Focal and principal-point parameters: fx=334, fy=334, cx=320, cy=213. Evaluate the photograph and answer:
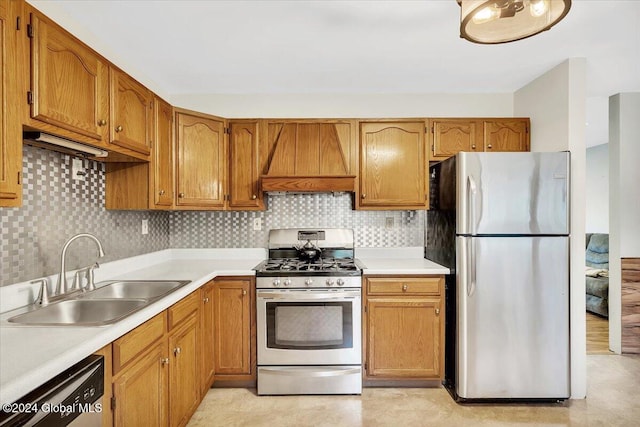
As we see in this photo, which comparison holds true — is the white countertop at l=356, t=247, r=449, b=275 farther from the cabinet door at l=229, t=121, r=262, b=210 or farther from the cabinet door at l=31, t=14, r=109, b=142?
the cabinet door at l=31, t=14, r=109, b=142

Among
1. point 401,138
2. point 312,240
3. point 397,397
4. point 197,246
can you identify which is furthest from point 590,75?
point 197,246

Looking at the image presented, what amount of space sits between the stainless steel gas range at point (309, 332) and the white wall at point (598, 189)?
16.5ft

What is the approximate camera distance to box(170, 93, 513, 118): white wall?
308 centimetres

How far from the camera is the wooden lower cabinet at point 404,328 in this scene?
2521 mm

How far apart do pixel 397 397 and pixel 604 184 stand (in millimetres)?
5356

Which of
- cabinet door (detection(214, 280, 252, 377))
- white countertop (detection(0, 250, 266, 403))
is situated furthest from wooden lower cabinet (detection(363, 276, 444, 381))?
white countertop (detection(0, 250, 266, 403))

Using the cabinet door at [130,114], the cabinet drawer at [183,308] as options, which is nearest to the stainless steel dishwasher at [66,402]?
the cabinet drawer at [183,308]

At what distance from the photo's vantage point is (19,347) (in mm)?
1144

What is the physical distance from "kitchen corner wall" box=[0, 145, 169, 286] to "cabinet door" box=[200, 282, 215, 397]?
0.71m

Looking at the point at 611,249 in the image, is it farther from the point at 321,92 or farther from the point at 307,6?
the point at 307,6

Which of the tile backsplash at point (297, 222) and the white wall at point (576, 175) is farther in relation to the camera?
the tile backsplash at point (297, 222)

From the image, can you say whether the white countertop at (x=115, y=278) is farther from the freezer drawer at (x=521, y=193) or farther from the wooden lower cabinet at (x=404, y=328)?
the freezer drawer at (x=521, y=193)

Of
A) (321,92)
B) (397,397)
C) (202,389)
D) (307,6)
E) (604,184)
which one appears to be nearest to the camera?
(307,6)

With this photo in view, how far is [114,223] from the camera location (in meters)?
2.41
